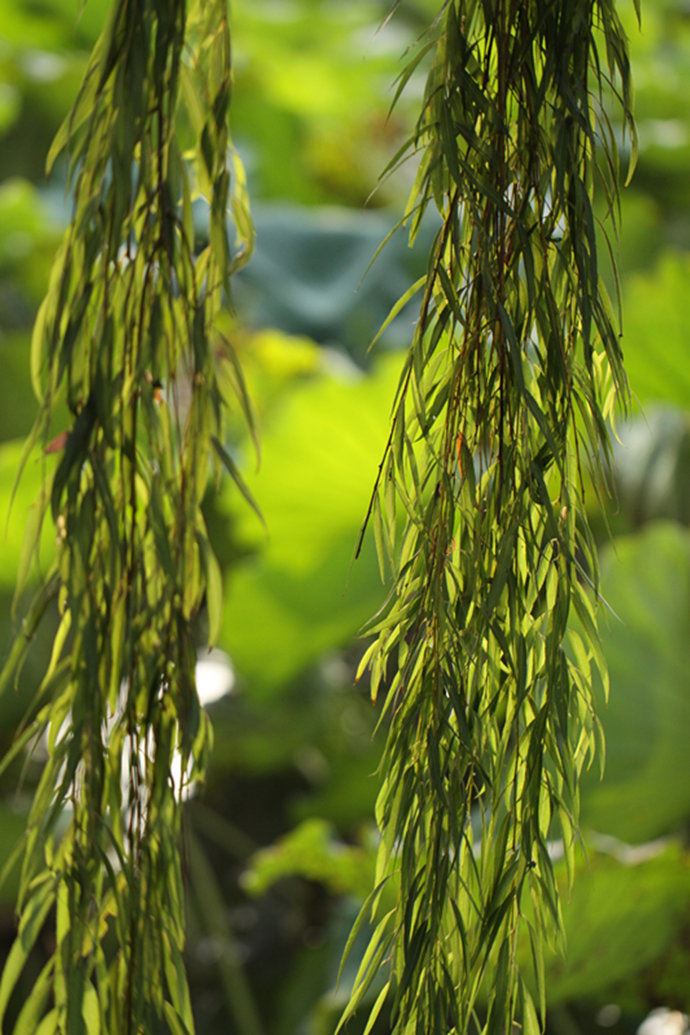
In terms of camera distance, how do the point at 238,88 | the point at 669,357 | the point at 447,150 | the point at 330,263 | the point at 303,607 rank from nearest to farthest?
1. the point at 447,150
2. the point at 669,357
3. the point at 303,607
4. the point at 330,263
5. the point at 238,88

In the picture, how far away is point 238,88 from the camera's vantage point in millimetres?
2004

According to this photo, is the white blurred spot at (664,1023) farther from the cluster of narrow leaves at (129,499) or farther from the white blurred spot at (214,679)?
the cluster of narrow leaves at (129,499)

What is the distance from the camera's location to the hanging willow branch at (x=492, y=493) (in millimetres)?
345

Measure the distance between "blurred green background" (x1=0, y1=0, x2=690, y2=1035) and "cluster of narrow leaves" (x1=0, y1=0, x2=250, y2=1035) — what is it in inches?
4.9

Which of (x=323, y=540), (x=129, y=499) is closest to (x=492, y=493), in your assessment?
(x=129, y=499)

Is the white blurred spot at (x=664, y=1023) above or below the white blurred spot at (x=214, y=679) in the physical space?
below

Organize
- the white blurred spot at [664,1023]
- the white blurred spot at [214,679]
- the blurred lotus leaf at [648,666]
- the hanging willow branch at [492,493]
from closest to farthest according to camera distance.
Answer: the hanging willow branch at [492,493] < the white blurred spot at [664,1023] < the blurred lotus leaf at [648,666] < the white blurred spot at [214,679]

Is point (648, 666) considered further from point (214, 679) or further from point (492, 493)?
point (492, 493)

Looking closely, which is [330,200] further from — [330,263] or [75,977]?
[75,977]

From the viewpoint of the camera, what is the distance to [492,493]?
1.19 ft

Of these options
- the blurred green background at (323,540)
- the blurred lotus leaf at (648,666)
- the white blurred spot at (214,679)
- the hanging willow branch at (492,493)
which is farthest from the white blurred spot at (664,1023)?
the hanging willow branch at (492,493)

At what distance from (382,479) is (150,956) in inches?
5.9

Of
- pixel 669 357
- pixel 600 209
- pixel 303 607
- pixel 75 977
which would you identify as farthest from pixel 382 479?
pixel 600 209

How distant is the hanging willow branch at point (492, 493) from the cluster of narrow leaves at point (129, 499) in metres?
0.06
